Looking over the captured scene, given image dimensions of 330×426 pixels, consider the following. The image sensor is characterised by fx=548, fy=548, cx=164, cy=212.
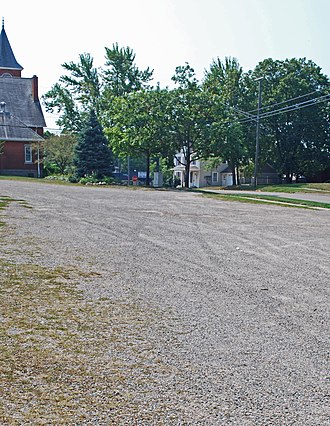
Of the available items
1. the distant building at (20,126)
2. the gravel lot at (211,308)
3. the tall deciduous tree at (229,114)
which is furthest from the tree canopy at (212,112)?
the gravel lot at (211,308)

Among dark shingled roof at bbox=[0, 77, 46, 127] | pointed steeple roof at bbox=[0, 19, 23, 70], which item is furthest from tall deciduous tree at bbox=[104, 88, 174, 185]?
pointed steeple roof at bbox=[0, 19, 23, 70]

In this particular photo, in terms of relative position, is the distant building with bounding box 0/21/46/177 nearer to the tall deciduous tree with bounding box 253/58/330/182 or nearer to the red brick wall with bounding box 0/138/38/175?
the red brick wall with bounding box 0/138/38/175

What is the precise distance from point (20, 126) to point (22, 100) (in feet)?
18.0

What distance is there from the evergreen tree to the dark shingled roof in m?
16.2

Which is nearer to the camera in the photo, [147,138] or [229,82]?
[147,138]

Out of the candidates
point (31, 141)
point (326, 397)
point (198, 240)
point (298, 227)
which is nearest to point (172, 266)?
point (198, 240)

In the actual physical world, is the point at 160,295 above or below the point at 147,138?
below

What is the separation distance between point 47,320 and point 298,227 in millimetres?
10769

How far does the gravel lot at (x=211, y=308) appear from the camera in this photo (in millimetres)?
3844

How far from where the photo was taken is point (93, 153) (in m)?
43.9

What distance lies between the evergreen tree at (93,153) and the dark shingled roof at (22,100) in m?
16.2

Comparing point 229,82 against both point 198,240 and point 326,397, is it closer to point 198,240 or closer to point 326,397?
point 198,240

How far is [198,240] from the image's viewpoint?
39.2ft

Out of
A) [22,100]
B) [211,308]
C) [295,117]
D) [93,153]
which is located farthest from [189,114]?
[211,308]
